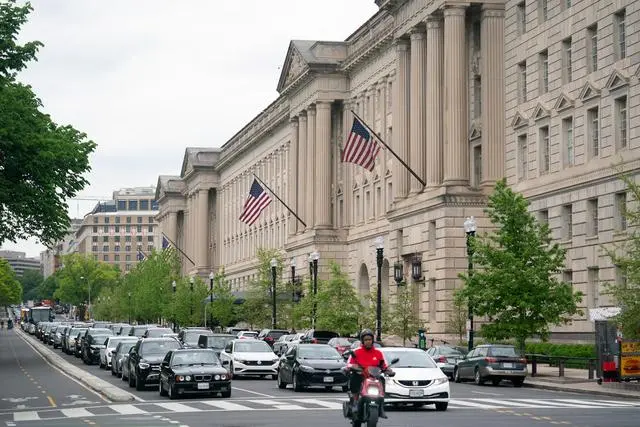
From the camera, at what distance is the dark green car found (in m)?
48.4

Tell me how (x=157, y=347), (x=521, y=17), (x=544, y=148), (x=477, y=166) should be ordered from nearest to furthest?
(x=157, y=347) → (x=544, y=148) → (x=521, y=17) → (x=477, y=166)

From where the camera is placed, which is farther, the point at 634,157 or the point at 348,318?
the point at 348,318

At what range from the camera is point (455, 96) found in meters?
75.1

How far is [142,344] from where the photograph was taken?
47.9 meters

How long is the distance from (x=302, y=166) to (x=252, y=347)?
58.2 m

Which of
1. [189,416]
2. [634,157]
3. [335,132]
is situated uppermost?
[335,132]

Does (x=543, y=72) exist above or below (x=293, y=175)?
below

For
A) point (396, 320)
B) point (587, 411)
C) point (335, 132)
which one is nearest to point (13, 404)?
point (587, 411)

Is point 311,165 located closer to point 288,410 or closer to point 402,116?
point 402,116

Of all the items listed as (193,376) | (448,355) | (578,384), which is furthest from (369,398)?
(448,355)

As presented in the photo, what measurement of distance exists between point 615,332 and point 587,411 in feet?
43.1

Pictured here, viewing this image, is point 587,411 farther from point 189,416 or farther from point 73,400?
point 73,400

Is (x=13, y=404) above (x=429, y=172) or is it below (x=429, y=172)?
below

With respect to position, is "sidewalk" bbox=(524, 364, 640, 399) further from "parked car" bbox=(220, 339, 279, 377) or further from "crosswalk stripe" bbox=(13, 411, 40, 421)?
"crosswalk stripe" bbox=(13, 411, 40, 421)
